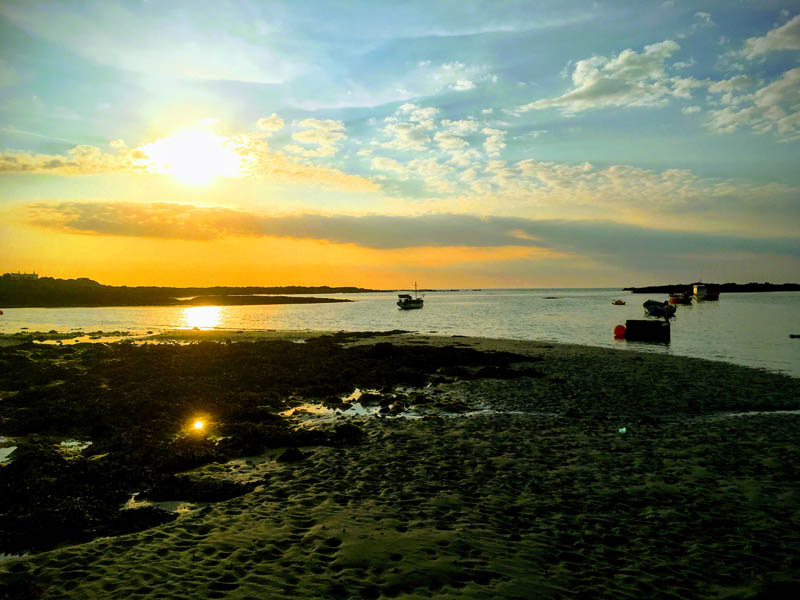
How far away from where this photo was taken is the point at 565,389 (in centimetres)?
2338

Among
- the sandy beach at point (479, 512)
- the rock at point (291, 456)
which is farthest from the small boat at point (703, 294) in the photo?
the rock at point (291, 456)

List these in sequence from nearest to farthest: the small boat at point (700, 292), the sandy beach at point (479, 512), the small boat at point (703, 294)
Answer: the sandy beach at point (479, 512)
the small boat at point (700, 292)
the small boat at point (703, 294)

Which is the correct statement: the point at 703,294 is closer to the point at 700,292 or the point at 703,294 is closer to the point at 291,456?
the point at 700,292

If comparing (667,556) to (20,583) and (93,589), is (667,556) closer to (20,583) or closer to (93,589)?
(93,589)

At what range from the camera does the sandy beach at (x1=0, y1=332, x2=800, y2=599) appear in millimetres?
6961

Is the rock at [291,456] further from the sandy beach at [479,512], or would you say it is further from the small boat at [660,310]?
the small boat at [660,310]

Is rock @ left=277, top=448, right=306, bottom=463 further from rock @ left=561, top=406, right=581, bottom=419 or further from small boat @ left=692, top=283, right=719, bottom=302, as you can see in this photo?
small boat @ left=692, top=283, right=719, bottom=302

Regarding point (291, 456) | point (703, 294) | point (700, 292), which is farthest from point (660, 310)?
point (703, 294)

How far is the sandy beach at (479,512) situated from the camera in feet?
22.8

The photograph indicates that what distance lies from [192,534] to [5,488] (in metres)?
5.14

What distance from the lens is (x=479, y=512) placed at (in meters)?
9.39

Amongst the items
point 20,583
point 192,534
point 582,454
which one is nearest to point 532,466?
point 582,454

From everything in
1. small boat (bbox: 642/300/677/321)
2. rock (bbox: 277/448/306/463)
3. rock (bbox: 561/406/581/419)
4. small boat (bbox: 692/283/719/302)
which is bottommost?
rock (bbox: 561/406/581/419)

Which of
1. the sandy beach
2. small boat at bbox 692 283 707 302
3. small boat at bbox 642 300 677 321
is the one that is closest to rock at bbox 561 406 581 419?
the sandy beach
